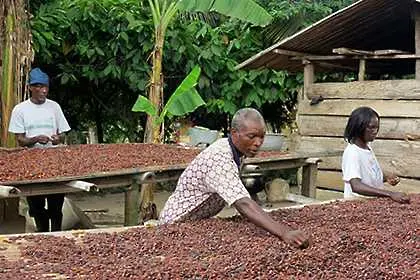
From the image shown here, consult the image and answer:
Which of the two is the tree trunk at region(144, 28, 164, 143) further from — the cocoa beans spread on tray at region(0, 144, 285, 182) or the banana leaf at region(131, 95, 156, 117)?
the cocoa beans spread on tray at region(0, 144, 285, 182)

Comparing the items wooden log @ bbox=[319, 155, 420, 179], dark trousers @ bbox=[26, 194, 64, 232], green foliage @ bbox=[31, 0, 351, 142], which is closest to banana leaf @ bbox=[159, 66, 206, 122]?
dark trousers @ bbox=[26, 194, 64, 232]

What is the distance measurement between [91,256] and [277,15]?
7610 mm

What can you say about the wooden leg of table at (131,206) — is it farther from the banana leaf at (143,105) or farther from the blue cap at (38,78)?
the banana leaf at (143,105)

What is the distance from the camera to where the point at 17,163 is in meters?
5.00

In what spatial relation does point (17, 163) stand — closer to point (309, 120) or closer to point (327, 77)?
point (309, 120)

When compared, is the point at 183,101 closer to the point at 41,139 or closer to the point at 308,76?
the point at 308,76

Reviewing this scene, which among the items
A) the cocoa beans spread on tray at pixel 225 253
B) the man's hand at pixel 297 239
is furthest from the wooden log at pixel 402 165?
the man's hand at pixel 297 239

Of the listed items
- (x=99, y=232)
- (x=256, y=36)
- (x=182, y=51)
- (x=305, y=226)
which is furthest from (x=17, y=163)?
(x=256, y=36)

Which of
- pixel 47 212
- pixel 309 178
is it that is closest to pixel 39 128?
pixel 47 212

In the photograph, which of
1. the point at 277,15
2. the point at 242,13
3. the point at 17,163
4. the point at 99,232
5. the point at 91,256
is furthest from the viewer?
the point at 277,15

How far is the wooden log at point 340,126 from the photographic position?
656 cm

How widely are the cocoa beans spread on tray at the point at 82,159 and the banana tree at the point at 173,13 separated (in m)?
0.74

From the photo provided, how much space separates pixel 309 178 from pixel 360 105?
921 millimetres

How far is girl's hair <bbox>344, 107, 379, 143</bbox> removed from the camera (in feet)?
13.1
